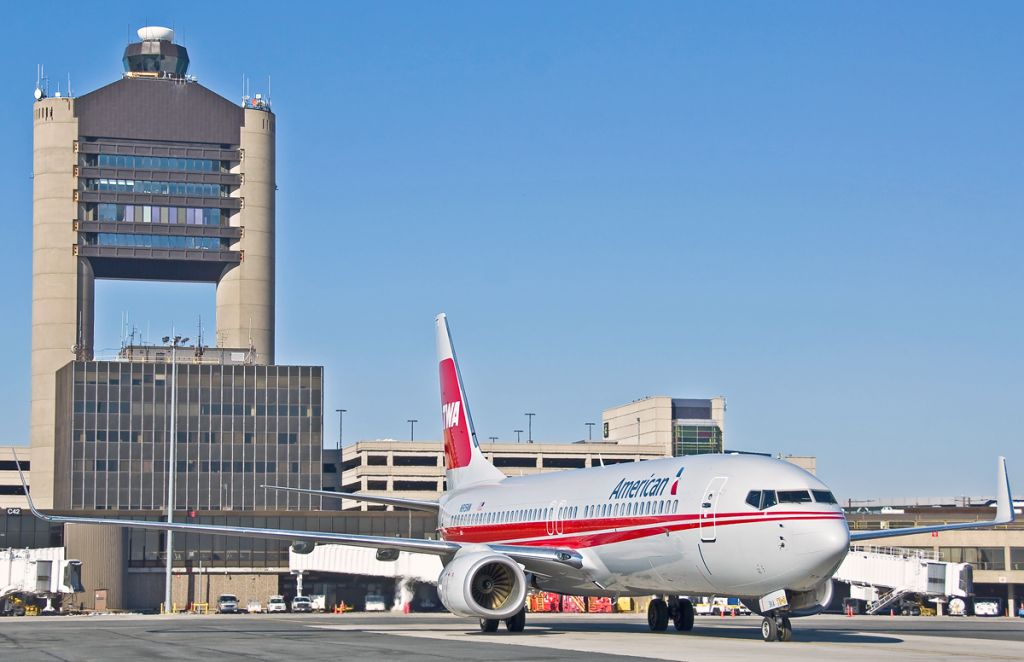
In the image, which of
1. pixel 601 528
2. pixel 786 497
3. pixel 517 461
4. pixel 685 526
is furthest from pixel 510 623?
pixel 517 461

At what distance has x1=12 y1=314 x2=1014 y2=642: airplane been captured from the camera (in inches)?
1369

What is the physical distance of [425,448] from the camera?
179m

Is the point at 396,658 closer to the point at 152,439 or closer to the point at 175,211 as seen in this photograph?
the point at 152,439

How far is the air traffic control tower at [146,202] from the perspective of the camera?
526ft

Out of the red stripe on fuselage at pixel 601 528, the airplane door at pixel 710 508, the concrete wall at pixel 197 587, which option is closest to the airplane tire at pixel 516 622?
the red stripe on fuselage at pixel 601 528

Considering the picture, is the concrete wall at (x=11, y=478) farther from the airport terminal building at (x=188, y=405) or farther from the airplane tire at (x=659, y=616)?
the airplane tire at (x=659, y=616)

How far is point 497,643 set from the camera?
36.8 m

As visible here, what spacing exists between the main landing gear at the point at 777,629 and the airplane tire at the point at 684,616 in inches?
280

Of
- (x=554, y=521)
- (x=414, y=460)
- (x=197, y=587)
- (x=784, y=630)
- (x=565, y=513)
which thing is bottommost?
(x=197, y=587)

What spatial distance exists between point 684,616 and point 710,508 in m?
7.97

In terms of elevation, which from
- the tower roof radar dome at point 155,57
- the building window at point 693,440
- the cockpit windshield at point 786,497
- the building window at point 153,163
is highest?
the tower roof radar dome at point 155,57

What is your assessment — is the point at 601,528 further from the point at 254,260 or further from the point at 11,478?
the point at 11,478

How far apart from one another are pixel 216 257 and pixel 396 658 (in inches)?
5409

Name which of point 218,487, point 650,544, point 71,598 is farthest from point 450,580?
point 218,487
